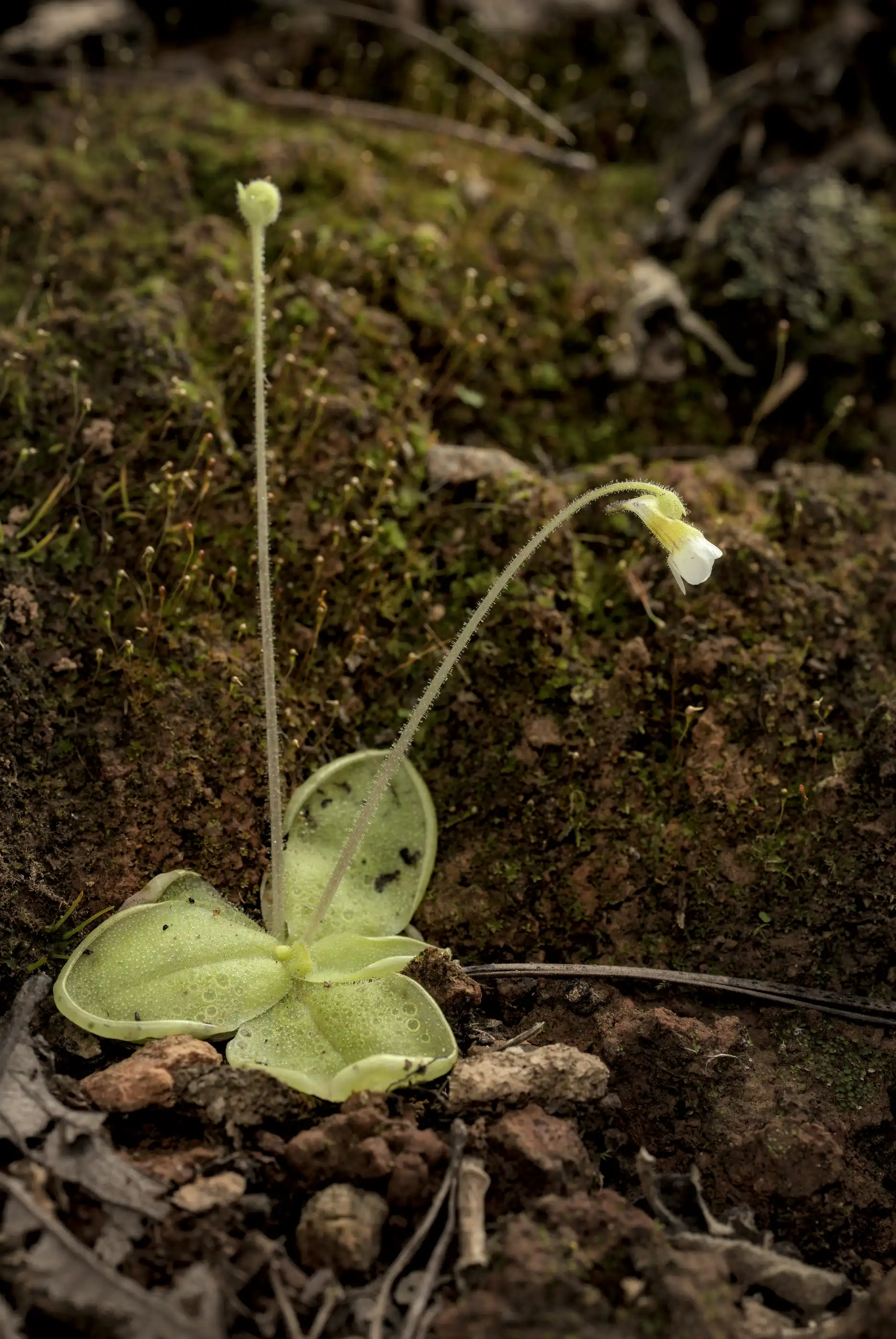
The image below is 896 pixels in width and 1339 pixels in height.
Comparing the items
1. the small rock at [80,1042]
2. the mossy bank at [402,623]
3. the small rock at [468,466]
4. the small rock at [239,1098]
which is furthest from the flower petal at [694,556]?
the small rock at [80,1042]

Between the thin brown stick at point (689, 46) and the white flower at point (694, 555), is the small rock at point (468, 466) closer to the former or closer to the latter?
the white flower at point (694, 555)

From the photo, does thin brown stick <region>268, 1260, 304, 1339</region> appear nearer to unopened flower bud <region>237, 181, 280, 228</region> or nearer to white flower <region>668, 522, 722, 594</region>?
white flower <region>668, 522, 722, 594</region>

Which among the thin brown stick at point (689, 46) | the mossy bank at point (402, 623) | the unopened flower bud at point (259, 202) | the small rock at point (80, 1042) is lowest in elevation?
the small rock at point (80, 1042)

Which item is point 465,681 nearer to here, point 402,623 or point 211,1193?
point 402,623

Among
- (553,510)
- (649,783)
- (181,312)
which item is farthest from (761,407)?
(181,312)

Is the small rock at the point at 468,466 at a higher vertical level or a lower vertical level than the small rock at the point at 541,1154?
higher

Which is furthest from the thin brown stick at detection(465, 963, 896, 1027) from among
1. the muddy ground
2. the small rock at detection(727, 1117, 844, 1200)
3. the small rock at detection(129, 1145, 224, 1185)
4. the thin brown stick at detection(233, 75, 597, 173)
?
the thin brown stick at detection(233, 75, 597, 173)

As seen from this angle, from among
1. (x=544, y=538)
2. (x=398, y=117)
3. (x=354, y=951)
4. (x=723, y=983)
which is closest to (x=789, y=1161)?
(x=723, y=983)
